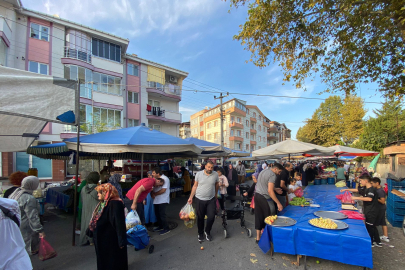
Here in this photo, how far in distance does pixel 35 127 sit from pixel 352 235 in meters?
7.31

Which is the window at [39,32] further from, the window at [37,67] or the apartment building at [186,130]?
the apartment building at [186,130]

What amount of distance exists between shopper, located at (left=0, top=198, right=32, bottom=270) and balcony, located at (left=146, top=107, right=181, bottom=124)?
22.7 meters

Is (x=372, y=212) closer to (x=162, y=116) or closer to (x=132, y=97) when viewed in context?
(x=132, y=97)

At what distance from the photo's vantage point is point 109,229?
3123 mm

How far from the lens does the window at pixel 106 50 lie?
19.8m

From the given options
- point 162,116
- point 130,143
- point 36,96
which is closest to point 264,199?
point 130,143

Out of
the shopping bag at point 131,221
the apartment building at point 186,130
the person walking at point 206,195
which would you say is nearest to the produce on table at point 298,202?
the person walking at point 206,195

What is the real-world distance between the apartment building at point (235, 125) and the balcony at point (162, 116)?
1583 centimetres

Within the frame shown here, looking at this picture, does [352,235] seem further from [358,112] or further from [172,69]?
[358,112]

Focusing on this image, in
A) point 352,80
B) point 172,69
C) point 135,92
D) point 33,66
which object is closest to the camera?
point 352,80

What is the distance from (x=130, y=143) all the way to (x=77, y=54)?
1770cm

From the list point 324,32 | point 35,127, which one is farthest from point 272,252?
point 324,32

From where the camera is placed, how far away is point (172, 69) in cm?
2638

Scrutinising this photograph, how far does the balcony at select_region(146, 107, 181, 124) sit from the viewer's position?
24406 mm
